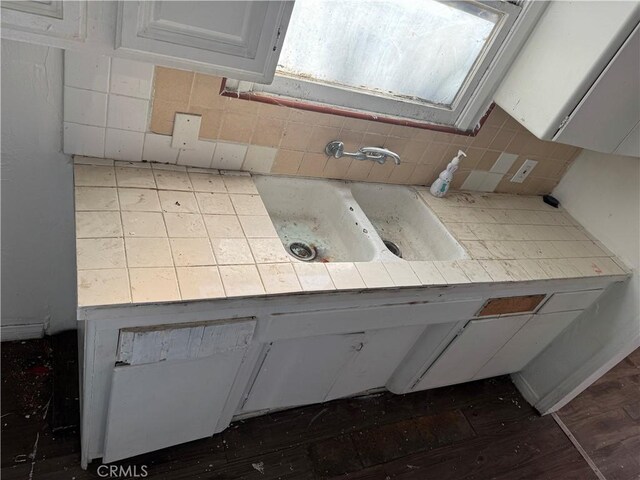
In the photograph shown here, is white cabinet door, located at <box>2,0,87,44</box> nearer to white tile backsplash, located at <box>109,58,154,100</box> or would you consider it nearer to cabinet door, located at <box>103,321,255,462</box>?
white tile backsplash, located at <box>109,58,154,100</box>

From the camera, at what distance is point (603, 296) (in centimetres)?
206

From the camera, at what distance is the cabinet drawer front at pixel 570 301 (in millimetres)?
1877

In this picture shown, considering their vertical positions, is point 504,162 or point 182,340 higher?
point 504,162

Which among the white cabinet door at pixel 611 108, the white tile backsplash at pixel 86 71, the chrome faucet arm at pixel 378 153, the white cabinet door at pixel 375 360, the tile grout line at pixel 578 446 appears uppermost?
the white cabinet door at pixel 611 108

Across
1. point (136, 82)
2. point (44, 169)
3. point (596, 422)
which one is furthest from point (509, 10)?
point (596, 422)

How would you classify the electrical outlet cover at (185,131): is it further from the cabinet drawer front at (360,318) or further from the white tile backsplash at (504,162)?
the white tile backsplash at (504,162)

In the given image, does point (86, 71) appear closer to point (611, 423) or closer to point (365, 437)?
point (365, 437)

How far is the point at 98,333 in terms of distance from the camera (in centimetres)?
106

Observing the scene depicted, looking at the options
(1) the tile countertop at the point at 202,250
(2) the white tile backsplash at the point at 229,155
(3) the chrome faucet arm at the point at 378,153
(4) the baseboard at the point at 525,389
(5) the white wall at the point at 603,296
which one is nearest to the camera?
(1) the tile countertop at the point at 202,250

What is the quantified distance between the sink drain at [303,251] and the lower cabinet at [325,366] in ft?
0.97

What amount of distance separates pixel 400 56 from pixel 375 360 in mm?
1147

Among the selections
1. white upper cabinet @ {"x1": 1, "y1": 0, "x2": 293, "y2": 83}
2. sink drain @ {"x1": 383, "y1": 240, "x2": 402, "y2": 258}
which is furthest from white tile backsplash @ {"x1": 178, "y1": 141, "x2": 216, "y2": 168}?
sink drain @ {"x1": 383, "y1": 240, "x2": 402, "y2": 258}

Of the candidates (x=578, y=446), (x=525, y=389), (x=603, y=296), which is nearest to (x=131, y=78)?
(x=603, y=296)

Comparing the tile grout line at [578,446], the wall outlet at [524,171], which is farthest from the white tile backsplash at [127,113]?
the tile grout line at [578,446]
